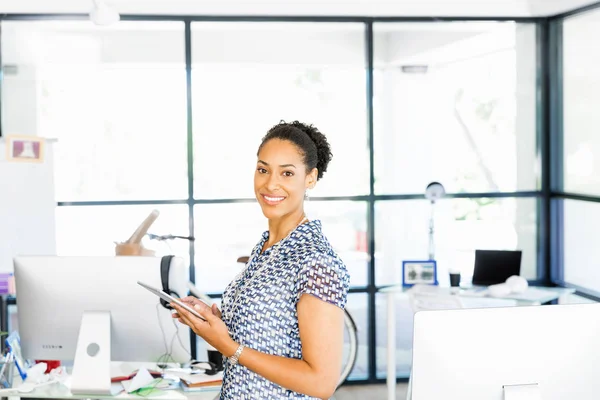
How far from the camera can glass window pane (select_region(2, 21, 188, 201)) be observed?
4.92 meters

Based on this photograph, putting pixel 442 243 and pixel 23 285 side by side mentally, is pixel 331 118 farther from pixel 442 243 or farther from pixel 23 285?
pixel 23 285

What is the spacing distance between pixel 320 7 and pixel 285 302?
3.55 metres

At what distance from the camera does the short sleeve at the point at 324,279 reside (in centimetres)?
176

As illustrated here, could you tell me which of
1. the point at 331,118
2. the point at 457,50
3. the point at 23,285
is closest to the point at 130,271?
the point at 23,285

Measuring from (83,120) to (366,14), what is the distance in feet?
6.16

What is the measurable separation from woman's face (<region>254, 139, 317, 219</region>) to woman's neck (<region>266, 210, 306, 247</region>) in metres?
0.03

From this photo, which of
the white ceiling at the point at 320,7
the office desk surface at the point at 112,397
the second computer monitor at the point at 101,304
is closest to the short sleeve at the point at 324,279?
the second computer monitor at the point at 101,304

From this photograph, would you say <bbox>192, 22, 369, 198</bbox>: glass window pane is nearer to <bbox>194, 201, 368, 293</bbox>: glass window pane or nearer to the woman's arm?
<bbox>194, 201, 368, 293</bbox>: glass window pane

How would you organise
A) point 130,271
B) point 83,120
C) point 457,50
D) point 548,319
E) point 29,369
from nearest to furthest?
point 548,319, point 130,271, point 29,369, point 83,120, point 457,50

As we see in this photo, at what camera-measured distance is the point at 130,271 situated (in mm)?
2592

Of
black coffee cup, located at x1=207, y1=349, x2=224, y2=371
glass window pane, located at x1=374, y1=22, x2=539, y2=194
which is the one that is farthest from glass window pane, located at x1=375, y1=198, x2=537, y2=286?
black coffee cup, located at x1=207, y1=349, x2=224, y2=371

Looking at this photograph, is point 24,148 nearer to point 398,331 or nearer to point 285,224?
point 398,331

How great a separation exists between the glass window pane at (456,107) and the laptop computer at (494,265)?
55 cm

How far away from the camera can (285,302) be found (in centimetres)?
184
